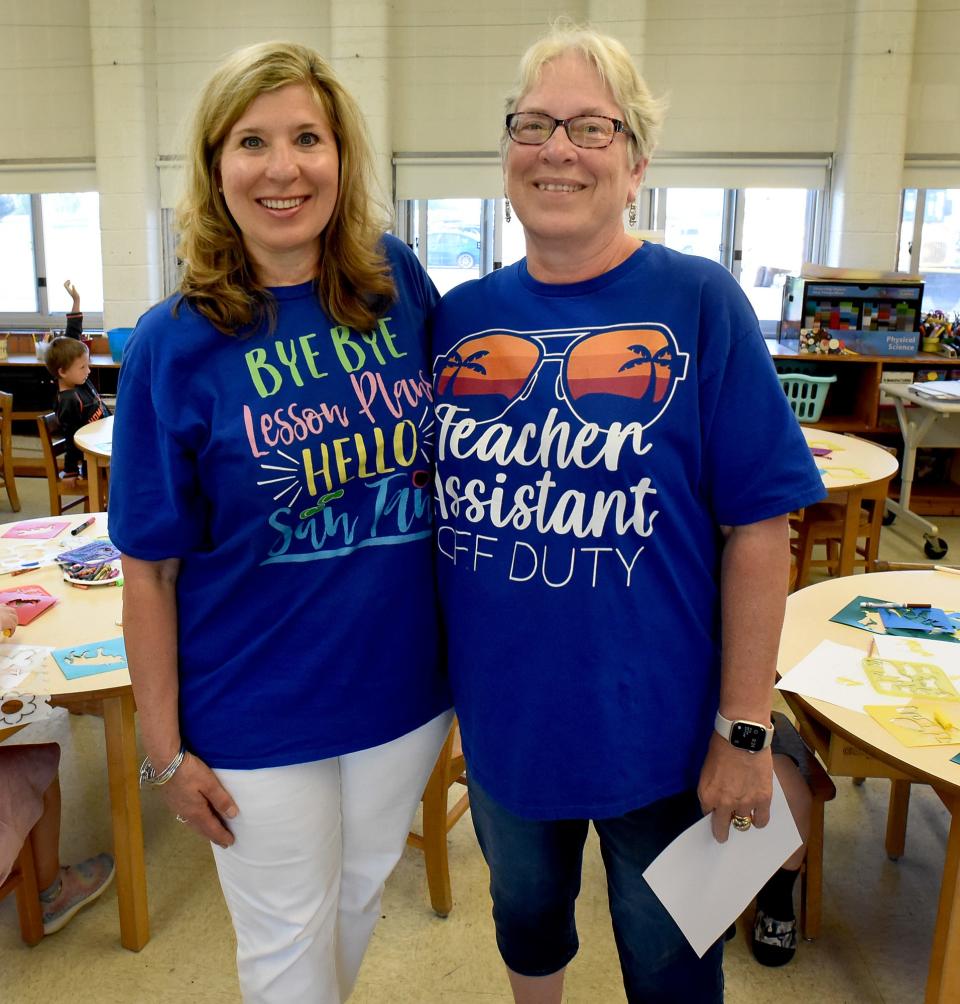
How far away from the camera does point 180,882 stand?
233cm

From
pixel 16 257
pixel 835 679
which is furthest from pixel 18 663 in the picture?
pixel 16 257

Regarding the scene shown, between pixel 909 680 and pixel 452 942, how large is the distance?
1.18m

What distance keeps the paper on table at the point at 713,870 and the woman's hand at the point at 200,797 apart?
61 centimetres

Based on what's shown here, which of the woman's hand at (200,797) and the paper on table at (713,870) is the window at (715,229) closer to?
the paper on table at (713,870)

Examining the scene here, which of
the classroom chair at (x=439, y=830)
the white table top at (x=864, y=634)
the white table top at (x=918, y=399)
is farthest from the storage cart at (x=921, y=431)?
the classroom chair at (x=439, y=830)

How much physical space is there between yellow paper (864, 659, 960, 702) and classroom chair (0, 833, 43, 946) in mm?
1856

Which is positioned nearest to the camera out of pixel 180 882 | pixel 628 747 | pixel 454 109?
pixel 628 747

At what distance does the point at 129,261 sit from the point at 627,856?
21.6ft

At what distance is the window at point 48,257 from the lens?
745 cm

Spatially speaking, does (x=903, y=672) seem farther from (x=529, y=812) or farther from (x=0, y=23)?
(x=0, y=23)

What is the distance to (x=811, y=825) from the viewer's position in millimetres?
2057

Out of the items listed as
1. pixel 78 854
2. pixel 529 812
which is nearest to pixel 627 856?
pixel 529 812

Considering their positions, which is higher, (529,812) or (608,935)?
(529,812)

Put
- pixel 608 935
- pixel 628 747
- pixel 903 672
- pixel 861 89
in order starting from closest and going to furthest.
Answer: pixel 628 747 → pixel 903 672 → pixel 608 935 → pixel 861 89
